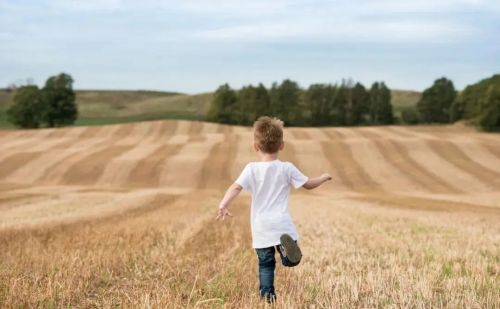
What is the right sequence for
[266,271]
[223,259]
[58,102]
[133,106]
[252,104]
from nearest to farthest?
[266,271] < [223,259] < [58,102] < [252,104] < [133,106]

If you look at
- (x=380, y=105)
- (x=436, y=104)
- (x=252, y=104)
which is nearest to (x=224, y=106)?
(x=252, y=104)

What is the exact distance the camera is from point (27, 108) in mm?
100250

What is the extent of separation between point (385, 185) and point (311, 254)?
39.2 m

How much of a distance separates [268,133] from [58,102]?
10295cm

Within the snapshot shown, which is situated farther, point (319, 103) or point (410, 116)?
point (410, 116)

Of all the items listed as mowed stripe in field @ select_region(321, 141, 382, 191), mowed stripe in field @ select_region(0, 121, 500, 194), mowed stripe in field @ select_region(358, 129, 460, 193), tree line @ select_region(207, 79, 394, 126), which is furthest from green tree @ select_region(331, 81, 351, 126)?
mowed stripe in field @ select_region(321, 141, 382, 191)

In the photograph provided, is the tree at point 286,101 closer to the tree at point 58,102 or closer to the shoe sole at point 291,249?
the tree at point 58,102

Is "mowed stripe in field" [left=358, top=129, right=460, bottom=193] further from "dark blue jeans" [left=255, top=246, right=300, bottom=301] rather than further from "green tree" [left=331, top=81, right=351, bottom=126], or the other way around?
"green tree" [left=331, top=81, right=351, bottom=126]

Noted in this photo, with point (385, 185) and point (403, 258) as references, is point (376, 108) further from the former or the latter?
point (403, 258)

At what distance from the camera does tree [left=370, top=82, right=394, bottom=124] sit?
12275 centimetres

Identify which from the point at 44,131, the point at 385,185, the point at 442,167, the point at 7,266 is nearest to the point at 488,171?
the point at 442,167

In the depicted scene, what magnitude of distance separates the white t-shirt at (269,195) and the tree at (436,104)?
386ft

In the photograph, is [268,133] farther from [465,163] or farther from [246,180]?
[465,163]

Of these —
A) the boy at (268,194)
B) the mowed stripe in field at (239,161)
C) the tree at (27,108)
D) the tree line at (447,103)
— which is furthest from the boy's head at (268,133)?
the tree at (27,108)
